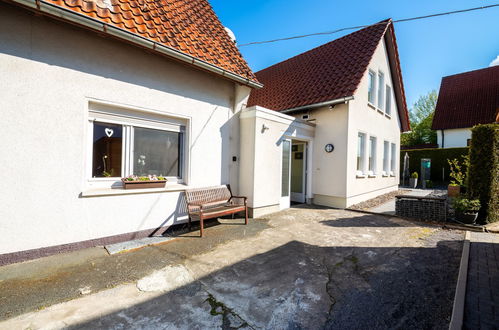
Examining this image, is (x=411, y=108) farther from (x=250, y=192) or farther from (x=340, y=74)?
(x=250, y=192)

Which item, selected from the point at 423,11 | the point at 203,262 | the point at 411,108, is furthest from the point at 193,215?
the point at 411,108

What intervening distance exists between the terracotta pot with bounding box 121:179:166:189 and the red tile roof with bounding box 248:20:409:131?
20.9 ft

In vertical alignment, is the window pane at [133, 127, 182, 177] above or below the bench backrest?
above

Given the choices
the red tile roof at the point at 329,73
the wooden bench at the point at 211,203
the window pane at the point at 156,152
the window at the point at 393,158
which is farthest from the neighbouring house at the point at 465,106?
the window pane at the point at 156,152

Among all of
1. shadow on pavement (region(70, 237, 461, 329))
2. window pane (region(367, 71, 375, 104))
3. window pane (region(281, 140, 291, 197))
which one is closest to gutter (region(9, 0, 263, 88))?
window pane (region(281, 140, 291, 197))

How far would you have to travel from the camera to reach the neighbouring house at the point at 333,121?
7.30 metres

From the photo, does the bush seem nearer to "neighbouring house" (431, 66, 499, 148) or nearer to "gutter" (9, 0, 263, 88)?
"gutter" (9, 0, 263, 88)

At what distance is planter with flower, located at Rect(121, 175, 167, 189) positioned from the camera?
15.4 feet

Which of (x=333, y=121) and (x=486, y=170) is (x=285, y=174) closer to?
(x=333, y=121)

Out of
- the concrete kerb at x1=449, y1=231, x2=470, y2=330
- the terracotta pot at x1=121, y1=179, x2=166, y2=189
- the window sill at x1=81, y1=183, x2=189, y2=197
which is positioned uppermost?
the terracotta pot at x1=121, y1=179, x2=166, y2=189

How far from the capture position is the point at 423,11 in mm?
6680

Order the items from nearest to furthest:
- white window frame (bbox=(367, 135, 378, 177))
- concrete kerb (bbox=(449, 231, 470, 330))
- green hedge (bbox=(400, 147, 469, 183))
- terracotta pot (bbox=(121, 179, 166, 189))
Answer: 1. concrete kerb (bbox=(449, 231, 470, 330))
2. terracotta pot (bbox=(121, 179, 166, 189))
3. white window frame (bbox=(367, 135, 378, 177))
4. green hedge (bbox=(400, 147, 469, 183))

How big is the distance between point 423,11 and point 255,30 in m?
5.81

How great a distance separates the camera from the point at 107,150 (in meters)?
4.68
